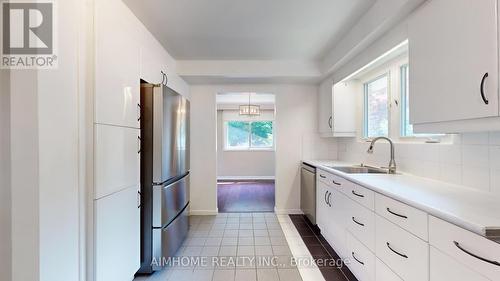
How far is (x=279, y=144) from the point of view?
13.2ft

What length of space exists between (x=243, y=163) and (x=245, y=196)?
235 cm

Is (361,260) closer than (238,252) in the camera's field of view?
Yes

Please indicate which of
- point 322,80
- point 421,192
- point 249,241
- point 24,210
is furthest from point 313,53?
point 24,210

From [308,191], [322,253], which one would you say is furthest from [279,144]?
[322,253]

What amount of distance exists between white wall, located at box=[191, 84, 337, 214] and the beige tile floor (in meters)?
0.42

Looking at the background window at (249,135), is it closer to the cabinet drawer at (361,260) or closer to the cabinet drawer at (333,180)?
the cabinet drawer at (333,180)

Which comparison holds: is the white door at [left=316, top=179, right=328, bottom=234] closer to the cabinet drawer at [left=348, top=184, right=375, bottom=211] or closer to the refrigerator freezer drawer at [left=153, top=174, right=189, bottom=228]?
the cabinet drawer at [left=348, top=184, right=375, bottom=211]

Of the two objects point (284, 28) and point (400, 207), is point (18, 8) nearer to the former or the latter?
point (284, 28)

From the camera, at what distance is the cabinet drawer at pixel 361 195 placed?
5.59ft

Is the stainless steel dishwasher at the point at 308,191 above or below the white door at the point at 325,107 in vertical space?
below

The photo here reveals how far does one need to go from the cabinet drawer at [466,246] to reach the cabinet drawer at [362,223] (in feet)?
1.88

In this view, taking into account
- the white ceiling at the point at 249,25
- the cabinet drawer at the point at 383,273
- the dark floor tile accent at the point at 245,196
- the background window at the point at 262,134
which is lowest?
the dark floor tile accent at the point at 245,196

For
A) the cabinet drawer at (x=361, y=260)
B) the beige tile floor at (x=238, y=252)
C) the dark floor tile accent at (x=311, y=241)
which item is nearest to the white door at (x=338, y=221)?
the cabinet drawer at (x=361, y=260)

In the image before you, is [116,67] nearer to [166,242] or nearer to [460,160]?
[166,242]
